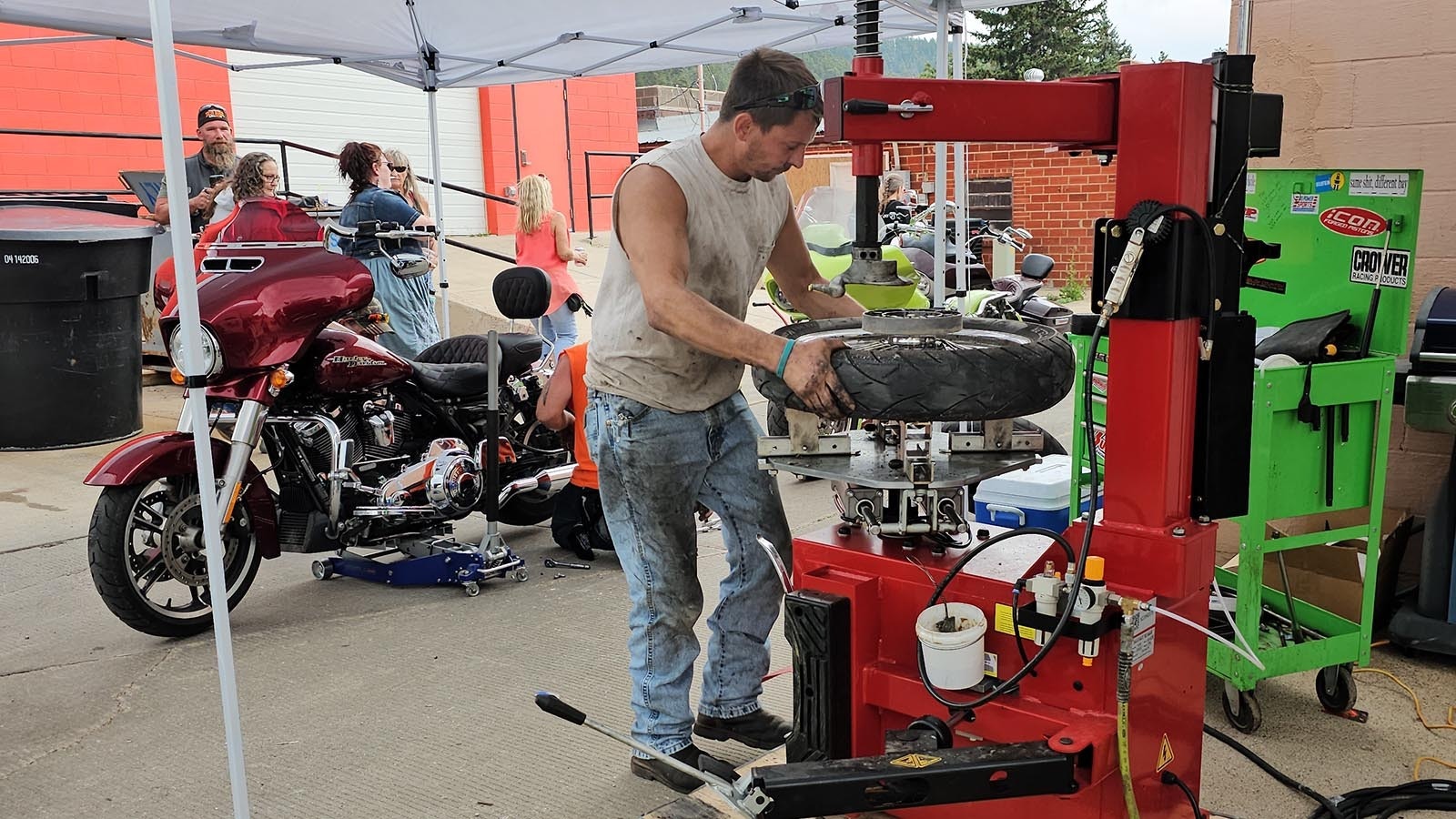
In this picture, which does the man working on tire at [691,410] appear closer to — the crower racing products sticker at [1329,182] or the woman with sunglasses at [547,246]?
the crower racing products sticker at [1329,182]

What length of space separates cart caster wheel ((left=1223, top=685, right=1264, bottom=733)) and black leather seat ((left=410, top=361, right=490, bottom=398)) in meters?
2.88

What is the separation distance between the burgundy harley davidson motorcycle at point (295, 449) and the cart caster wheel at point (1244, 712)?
264 centimetres

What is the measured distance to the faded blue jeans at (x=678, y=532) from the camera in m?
2.89

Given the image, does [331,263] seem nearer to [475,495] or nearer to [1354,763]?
[475,495]

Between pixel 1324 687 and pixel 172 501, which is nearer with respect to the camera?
pixel 1324 687

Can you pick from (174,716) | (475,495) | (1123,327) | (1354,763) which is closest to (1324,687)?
(1354,763)

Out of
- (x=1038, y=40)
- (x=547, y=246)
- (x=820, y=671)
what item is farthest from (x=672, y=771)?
(x=1038, y=40)

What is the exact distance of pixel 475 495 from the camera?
467 cm

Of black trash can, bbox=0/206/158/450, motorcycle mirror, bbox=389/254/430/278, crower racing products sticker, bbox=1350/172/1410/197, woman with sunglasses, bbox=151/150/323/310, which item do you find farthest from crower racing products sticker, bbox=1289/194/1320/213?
black trash can, bbox=0/206/158/450

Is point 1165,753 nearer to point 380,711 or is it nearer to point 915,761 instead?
point 915,761

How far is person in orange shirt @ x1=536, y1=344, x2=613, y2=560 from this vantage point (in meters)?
4.35

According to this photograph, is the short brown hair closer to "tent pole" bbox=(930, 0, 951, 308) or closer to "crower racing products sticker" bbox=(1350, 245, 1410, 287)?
"crower racing products sticker" bbox=(1350, 245, 1410, 287)

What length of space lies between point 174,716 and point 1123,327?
9.57 feet

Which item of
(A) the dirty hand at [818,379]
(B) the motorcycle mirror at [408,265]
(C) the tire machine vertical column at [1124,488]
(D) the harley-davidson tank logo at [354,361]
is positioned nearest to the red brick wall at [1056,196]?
(B) the motorcycle mirror at [408,265]
